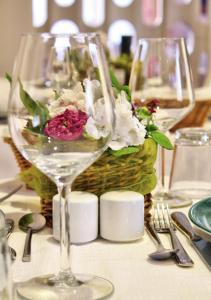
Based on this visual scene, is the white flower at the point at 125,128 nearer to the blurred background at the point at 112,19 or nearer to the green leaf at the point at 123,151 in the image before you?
the green leaf at the point at 123,151

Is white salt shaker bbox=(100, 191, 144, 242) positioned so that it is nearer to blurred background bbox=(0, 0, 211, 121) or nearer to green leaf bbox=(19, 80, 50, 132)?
green leaf bbox=(19, 80, 50, 132)

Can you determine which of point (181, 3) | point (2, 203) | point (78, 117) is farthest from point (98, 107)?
point (181, 3)

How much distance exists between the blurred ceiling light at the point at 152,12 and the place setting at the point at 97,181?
3183mm

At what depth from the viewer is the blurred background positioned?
Answer: 4371mm

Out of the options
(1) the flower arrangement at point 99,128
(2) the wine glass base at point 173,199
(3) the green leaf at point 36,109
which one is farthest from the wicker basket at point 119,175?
(3) the green leaf at point 36,109

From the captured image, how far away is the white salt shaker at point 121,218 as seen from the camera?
935 mm

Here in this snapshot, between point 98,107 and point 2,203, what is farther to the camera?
point 2,203

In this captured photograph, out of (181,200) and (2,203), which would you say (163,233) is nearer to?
(181,200)

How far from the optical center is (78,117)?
0.75 m

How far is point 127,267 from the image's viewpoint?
83 centimetres

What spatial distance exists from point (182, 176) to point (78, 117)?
54cm

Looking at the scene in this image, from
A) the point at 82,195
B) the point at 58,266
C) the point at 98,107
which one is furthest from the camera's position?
the point at 82,195

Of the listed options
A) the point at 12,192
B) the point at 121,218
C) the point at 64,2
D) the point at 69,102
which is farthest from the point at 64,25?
the point at 69,102

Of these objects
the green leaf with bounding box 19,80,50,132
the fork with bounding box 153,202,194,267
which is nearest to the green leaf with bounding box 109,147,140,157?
the fork with bounding box 153,202,194,267
